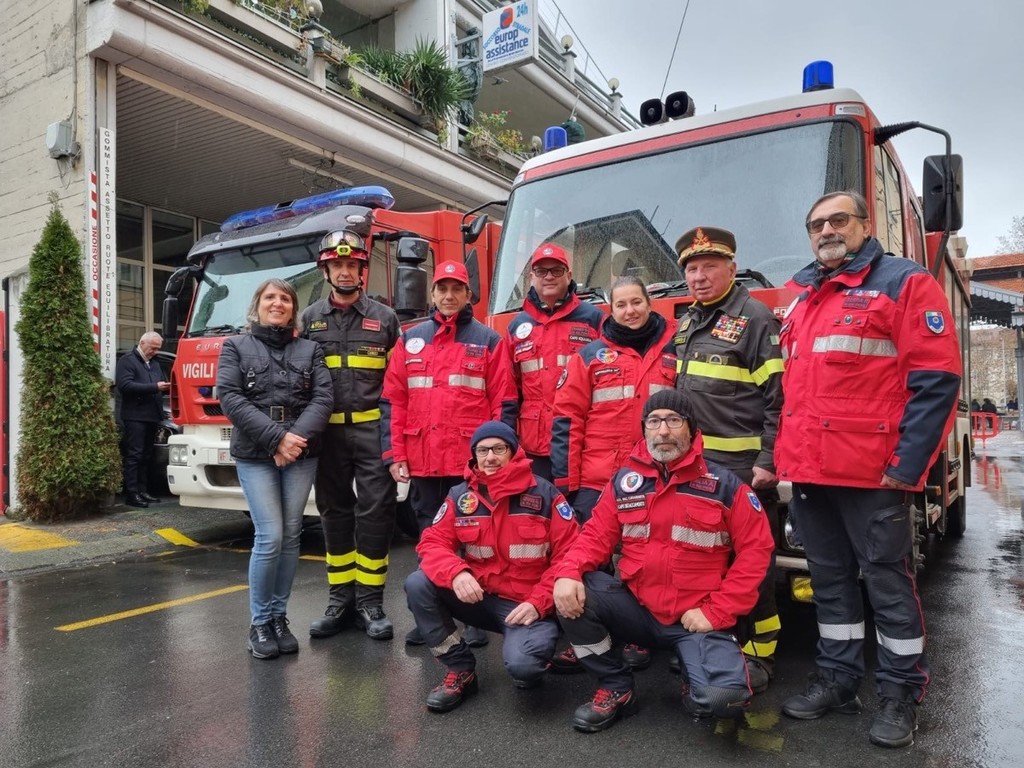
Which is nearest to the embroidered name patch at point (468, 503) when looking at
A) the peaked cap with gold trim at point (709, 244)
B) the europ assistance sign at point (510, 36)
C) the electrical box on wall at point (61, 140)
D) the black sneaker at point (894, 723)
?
the peaked cap with gold trim at point (709, 244)

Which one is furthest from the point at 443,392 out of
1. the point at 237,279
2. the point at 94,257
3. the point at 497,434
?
the point at 94,257

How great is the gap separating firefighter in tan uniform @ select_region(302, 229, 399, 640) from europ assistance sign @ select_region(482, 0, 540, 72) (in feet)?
31.6

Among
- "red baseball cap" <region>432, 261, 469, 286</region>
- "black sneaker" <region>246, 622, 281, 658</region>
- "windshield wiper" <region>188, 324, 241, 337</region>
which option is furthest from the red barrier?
"black sneaker" <region>246, 622, 281, 658</region>

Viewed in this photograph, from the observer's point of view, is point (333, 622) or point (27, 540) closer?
point (333, 622)

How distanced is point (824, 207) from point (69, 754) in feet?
11.3

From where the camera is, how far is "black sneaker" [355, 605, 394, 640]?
4.06 m

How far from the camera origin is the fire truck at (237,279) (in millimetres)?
6227

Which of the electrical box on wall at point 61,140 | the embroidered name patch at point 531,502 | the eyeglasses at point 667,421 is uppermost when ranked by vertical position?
the electrical box on wall at point 61,140

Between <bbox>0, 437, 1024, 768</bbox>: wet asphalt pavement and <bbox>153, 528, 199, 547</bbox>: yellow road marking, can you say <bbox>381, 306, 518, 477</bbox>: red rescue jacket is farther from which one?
<bbox>153, 528, 199, 547</bbox>: yellow road marking

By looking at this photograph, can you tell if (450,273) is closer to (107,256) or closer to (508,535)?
(508,535)

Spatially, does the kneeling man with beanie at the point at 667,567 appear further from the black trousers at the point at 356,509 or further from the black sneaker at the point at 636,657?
the black trousers at the point at 356,509

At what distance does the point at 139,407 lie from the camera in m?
8.10

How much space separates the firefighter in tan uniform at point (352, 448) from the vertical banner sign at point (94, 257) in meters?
4.77

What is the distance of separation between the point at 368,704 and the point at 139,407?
5952mm
